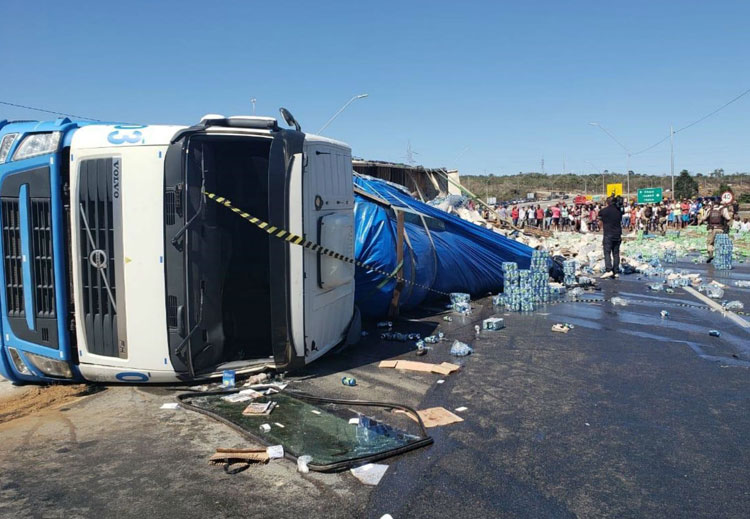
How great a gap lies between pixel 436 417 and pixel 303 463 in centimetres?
140

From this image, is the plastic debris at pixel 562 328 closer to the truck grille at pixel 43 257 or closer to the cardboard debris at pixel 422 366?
the cardboard debris at pixel 422 366

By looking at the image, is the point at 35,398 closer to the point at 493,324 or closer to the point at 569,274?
the point at 493,324

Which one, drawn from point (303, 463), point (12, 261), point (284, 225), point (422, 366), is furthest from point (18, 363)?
point (422, 366)

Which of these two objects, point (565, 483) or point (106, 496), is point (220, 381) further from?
point (565, 483)

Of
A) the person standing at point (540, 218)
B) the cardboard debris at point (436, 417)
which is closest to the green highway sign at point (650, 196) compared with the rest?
the person standing at point (540, 218)

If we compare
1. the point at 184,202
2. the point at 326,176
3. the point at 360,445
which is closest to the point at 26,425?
the point at 184,202

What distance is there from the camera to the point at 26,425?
4734mm

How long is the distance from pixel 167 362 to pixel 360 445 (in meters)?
2.22

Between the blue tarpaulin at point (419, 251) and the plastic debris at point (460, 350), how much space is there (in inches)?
73.0

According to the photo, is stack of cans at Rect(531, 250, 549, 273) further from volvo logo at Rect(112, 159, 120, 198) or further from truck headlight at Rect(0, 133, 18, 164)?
truck headlight at Rect(0, 133, 18, 164)

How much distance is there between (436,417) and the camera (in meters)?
4.87

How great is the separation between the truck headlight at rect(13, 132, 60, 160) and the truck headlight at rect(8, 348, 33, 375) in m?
1.89

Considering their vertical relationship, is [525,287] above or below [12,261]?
below

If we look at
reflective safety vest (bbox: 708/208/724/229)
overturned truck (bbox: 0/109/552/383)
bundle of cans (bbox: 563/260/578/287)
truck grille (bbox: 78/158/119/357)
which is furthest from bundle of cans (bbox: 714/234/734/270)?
truck grille (bbox: 78/158/119/357)
